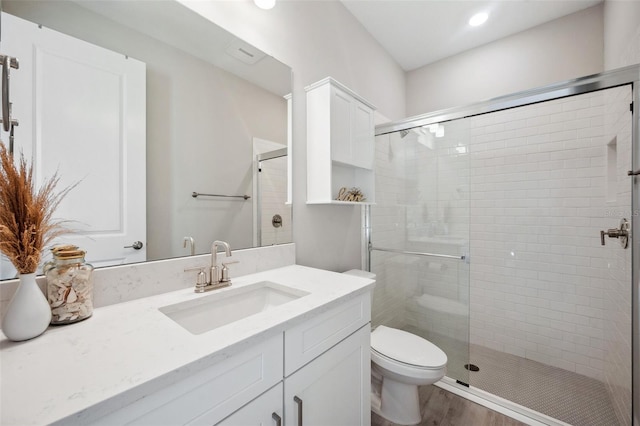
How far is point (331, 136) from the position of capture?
1.60 metres

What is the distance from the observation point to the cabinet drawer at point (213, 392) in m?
0.53

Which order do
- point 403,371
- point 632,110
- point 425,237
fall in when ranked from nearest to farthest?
point 632,110 < point 403,371 < point 425,237

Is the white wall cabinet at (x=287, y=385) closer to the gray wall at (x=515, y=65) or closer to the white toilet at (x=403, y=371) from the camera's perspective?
the white toilet at (x=403, y=371)

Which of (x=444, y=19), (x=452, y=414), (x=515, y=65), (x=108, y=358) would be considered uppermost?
(x=444, y=19)

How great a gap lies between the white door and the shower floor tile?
7.65 ft

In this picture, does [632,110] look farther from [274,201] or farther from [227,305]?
[227,305]

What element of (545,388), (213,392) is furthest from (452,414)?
(213,392)

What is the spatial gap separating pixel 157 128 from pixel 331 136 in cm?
91

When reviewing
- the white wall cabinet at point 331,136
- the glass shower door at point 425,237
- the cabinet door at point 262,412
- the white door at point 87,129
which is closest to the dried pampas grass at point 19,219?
the white door at point 87,129

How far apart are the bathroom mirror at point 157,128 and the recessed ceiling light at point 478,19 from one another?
5.90 feet

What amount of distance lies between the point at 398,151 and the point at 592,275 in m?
1.70

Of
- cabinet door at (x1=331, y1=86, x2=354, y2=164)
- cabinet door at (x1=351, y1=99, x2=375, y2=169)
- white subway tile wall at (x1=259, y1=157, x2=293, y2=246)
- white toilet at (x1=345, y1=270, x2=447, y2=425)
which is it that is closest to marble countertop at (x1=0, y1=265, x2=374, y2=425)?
white subway tile wall at (x1=259, y1=157, x2=293, y2=246)

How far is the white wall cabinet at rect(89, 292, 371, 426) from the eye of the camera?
1.90 feet

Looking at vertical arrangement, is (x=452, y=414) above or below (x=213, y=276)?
below
